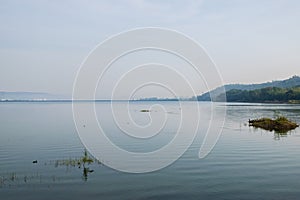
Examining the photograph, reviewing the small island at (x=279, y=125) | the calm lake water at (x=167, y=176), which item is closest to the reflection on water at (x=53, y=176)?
the calm lake water at (x=167, y=176)

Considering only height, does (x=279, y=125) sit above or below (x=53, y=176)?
above

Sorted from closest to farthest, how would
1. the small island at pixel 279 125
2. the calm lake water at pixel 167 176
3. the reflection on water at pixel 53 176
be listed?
the calm lake water at pixel 167 176 → the reflection on water at pixel 53 176 → the small island at pixel 279 125

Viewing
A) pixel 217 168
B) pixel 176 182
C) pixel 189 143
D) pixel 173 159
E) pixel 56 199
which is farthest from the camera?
pixel 189 143

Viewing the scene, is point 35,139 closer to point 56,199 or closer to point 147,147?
point 147,147

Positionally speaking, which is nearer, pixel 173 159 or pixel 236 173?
pixel 236 173

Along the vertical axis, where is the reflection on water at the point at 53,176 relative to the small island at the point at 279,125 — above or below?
below

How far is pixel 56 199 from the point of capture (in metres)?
19.0

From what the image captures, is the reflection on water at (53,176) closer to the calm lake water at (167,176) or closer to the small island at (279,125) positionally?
the calm lake water at (167,176)

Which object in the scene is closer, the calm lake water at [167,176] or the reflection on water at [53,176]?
the calm lake water at [167,176]

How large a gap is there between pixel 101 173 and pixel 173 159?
8.89 m

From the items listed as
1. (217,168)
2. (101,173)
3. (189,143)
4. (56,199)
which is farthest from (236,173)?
(189,143)

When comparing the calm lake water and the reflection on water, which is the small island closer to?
the calm lake water

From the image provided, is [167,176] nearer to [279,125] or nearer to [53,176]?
[53,176]

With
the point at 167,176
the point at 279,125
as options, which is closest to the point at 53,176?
the point at 167,176
